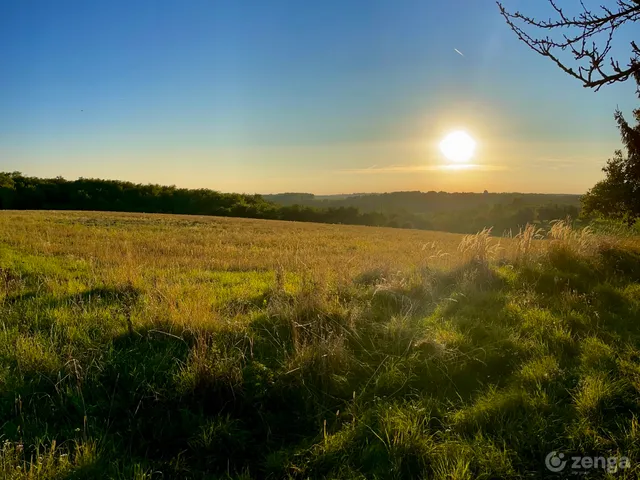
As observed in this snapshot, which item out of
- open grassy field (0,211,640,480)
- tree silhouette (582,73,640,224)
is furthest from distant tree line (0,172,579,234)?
open grassy field (0,211,640,480)

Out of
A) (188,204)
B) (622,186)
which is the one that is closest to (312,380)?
(622,186)

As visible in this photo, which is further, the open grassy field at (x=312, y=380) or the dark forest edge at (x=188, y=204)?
the dark forest edge at (x=188, y=204)

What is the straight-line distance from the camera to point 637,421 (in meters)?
3.35

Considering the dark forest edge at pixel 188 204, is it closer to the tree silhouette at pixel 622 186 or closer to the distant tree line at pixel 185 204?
the distant tree line at pixel 185 204

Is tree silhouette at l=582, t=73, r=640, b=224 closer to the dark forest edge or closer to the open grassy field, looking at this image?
the open grassy field

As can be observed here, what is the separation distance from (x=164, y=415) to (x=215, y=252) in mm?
9442

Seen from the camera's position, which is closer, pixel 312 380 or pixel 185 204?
pixel 312 380

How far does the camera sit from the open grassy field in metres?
2.96

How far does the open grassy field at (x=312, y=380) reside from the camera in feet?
9.72

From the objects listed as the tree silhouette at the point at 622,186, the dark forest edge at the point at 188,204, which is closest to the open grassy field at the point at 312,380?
the tree silhouette at the point at 622,186

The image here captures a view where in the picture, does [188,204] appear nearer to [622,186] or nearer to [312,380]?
[622,186]

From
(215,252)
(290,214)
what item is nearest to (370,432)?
(215,252)

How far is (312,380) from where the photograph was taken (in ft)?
13.1

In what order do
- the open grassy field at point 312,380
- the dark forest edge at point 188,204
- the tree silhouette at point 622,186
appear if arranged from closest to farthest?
the open grassy field at point 312,380 → the tree silhouette at point 622,186 → the dark forest edge at point 188,204
